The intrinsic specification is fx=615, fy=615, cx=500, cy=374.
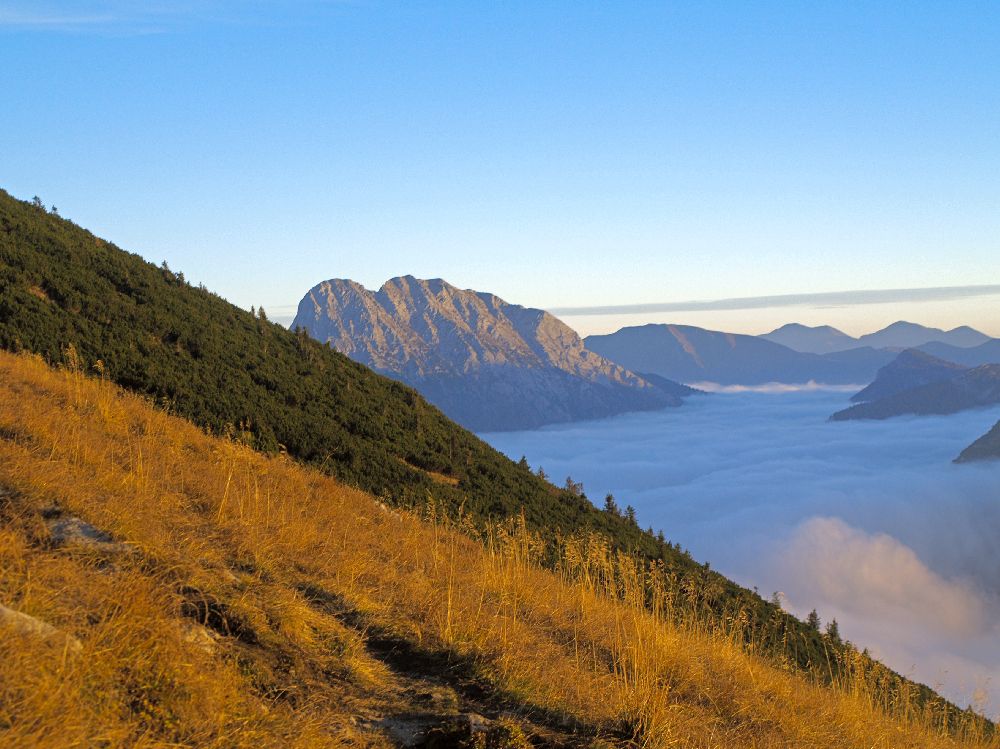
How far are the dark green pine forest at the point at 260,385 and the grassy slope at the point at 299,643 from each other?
27.0 feet

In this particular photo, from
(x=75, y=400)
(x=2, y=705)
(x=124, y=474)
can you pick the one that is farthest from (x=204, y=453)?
(x=2, y=705)

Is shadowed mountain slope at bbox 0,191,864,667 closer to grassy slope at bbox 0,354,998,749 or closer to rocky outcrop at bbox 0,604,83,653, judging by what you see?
grassy slope at bbox 0,354,998,749

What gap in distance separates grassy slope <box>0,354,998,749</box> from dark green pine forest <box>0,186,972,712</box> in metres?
8.22

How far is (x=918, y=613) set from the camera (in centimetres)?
18812

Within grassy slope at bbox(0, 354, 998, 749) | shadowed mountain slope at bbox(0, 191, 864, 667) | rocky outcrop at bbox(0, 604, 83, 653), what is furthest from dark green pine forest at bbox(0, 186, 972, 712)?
rocky outcrop at bbox(0, 604, 83, 653)

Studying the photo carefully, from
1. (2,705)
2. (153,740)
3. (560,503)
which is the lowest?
(560,503)

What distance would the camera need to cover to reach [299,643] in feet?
13.4

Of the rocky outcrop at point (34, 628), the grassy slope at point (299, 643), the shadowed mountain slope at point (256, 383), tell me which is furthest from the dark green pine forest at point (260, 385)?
the rocky outcrop at point (34, 628)

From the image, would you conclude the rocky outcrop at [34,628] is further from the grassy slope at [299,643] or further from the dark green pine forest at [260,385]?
the dark green pine forest at [260,385]

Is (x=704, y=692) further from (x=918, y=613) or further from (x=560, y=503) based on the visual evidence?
(x=918, y=613)

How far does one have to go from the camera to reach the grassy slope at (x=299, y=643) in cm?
300

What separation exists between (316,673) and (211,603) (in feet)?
2.77

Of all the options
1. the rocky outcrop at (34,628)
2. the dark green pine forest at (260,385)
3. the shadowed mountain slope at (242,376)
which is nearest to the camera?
the rocky outcrop at (34,628)

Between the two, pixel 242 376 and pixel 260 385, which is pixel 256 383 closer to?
pixel 260 385
